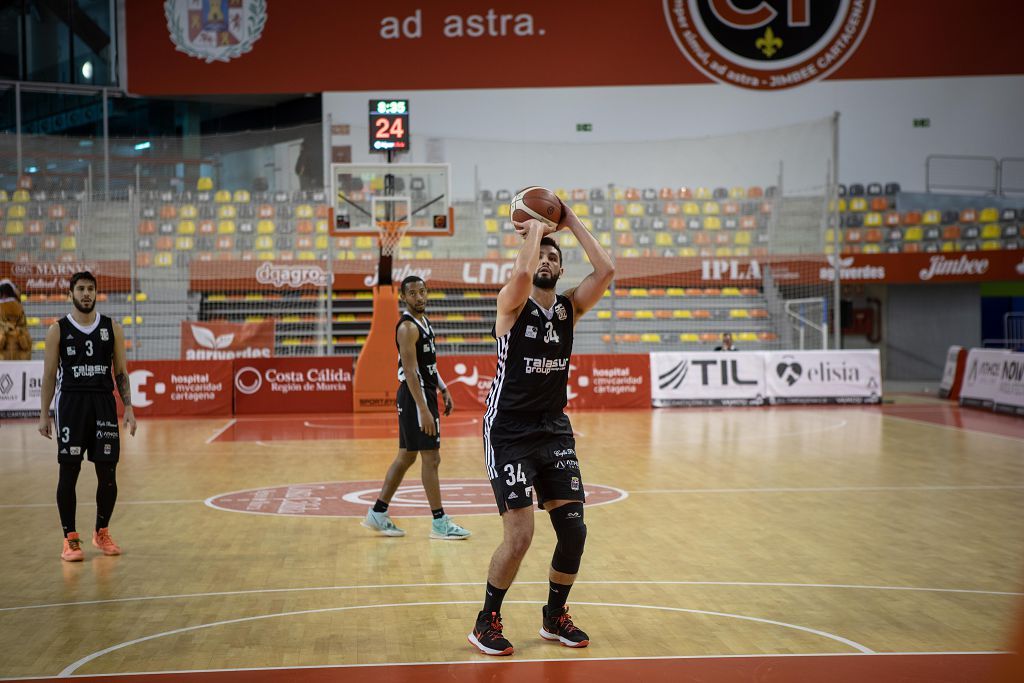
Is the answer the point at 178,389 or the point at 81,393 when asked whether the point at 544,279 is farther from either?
the point at 178,389

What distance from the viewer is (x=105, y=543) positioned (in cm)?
782

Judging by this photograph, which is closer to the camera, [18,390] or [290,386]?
[18,390]

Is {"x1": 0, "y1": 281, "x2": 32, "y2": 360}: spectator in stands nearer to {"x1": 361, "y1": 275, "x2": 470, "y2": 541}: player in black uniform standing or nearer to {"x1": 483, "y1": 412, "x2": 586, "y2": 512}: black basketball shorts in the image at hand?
{"x1": 361, "y1": 275, "x2": 470, "y2": 541}: player in black uniform standing

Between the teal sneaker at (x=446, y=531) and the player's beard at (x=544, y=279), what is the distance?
11.4 feet

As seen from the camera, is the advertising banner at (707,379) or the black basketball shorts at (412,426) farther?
the advertising banner at (707,379)

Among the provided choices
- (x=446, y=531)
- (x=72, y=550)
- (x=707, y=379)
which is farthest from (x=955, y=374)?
(x=72, y=550)

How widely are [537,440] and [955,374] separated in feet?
64.4

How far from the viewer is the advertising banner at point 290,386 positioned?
20125 mm

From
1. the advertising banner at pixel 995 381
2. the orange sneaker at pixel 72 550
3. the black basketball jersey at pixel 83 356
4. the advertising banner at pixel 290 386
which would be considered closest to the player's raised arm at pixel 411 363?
the black basketball jersey at pixel 83 356

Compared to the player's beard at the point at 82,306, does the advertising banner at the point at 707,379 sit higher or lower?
lower

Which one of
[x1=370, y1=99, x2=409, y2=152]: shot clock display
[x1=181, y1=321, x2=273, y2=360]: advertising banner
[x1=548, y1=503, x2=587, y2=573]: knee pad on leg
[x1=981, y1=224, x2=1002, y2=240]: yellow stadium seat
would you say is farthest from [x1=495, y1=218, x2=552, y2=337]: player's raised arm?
[x1=981, y1=224, x2=1002, y2=240]: yellow stadium seat

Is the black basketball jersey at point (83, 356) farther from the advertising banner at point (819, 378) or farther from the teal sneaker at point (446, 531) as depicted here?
the advertising banner at point (819, 378)

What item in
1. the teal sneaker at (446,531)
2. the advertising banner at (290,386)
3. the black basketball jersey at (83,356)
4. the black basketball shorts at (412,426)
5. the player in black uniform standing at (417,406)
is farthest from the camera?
the advertising banner at (290,386)

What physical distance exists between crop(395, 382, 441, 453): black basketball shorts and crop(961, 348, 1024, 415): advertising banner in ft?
45.9
